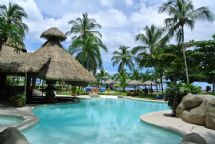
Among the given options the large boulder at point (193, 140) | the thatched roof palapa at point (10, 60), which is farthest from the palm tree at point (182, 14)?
the large boulder at point (193, 140)

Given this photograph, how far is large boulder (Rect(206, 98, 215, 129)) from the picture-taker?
874 centimetres

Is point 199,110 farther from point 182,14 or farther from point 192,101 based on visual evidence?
point 182,14

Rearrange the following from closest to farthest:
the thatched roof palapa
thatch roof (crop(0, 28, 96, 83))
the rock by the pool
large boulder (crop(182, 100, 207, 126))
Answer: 1. large boulder (crop(182, 100, 207, 126))
2. the rock by the pool
3. the thatched roof palapa
4. thatch roof (crop(0, 28, 96, 83))

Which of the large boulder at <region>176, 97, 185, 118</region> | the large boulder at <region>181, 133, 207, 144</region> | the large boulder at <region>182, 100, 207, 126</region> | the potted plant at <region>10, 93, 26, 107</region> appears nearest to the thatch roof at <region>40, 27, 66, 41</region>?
the potted plant at <region>10, 93, 26, 107</region>

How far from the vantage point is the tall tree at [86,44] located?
3025 centimetres

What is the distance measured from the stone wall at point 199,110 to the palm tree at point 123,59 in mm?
31908

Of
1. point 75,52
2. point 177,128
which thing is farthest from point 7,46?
point 177,128

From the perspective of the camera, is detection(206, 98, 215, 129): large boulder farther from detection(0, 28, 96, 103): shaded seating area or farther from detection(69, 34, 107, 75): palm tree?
detection(69, 34, 107, 75): palm tree

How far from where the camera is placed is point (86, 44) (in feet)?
98.6

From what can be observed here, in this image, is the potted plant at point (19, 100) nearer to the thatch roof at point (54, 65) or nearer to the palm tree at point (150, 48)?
the thatch roof at point (54, 65)

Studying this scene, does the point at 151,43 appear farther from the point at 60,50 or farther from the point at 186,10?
the point at 60,50

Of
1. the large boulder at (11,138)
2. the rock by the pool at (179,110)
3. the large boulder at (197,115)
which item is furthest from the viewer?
the rock by the pool at (179,110)

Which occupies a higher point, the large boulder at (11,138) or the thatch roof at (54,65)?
the thatch roof at (54,65)

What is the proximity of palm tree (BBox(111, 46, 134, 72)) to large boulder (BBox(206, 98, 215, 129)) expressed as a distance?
3407 centimetres
